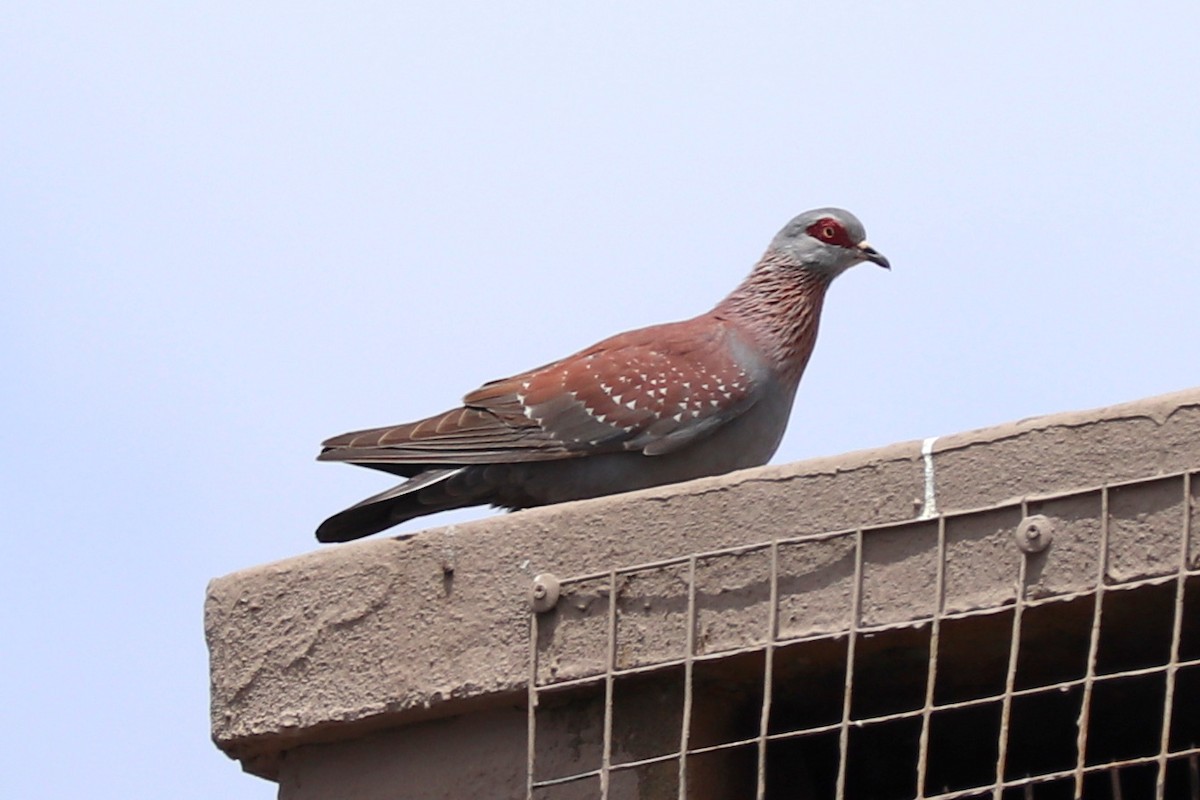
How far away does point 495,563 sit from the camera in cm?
381

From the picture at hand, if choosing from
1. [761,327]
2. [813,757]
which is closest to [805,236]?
[761,327]

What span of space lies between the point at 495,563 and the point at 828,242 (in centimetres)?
268

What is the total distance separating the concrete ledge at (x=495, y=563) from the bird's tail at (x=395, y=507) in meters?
1.14

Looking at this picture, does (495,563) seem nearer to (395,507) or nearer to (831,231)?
(395,507)

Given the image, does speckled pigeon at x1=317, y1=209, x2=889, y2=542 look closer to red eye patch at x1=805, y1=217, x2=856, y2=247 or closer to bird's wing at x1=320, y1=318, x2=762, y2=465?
bird's wing at x1=320, y1=318, x2=762, y2=465

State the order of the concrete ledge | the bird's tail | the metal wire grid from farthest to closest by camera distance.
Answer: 1. the bird's tail
2. the concrete ledge
3. the metal wire grid

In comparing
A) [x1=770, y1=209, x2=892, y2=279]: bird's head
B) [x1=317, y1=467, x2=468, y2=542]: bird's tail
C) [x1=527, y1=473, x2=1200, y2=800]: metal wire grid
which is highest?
[x1=770, y1=209, x2=892, y2=279]: bird's head

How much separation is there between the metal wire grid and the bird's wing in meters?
1.58

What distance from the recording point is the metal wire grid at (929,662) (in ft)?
10.7

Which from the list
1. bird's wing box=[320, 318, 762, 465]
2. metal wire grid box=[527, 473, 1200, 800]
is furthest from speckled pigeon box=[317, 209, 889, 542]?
metal wire grid box=[527, 473, 1200, 800]

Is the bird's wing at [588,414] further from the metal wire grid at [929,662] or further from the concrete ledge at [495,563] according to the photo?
the metal wire grid at [929,662]

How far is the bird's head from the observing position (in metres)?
6.16

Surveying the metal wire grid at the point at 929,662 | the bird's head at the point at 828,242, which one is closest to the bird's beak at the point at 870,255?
the bird's head at the point at 828,242

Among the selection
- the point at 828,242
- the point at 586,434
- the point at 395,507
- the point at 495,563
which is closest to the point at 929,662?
the point at 495,563
